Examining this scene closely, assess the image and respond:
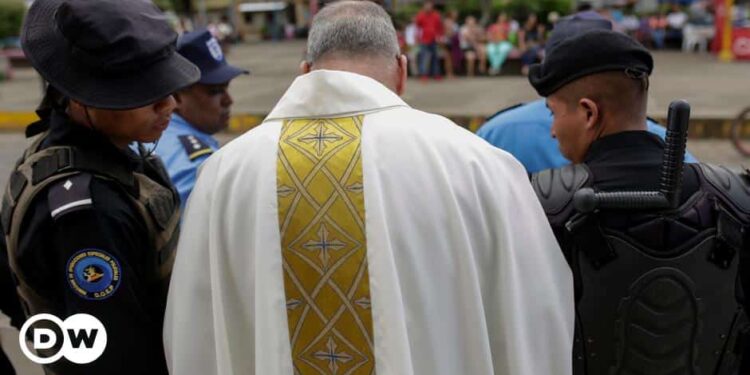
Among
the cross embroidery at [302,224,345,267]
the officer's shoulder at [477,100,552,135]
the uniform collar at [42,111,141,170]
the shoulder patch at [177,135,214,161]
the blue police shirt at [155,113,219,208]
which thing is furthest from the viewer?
the officer's shoulder at [477,100,552,135]

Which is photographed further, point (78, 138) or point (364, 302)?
point (78, 138)

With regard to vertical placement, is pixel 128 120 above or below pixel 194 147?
above

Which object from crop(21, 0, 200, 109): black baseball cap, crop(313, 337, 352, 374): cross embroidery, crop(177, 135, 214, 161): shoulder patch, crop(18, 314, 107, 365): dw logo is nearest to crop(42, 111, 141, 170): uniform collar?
crop(21, 0, 200, 109): black baseball cap

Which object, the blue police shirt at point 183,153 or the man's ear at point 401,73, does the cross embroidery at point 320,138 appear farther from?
the blue police shirt at point 183,153

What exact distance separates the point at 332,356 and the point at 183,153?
1359mm

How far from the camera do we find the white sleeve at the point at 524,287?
4.58ft

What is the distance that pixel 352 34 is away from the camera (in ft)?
4.94

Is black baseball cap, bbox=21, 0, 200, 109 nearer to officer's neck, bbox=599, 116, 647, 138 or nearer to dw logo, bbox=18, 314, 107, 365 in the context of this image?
dw logo, bbox=18, 314, 107, 365

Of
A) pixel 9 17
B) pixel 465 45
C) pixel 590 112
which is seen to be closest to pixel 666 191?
pixel 590 112

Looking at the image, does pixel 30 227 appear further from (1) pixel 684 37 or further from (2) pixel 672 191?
(1) pixel 684 37

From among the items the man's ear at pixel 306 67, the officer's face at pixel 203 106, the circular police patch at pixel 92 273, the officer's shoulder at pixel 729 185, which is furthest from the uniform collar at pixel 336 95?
the officer's face at pixel 203 106

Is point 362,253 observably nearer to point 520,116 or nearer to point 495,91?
point 520,116

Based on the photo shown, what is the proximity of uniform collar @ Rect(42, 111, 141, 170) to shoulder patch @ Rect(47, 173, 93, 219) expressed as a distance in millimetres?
111

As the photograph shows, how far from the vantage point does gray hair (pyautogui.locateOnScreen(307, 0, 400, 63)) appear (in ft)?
4.93
